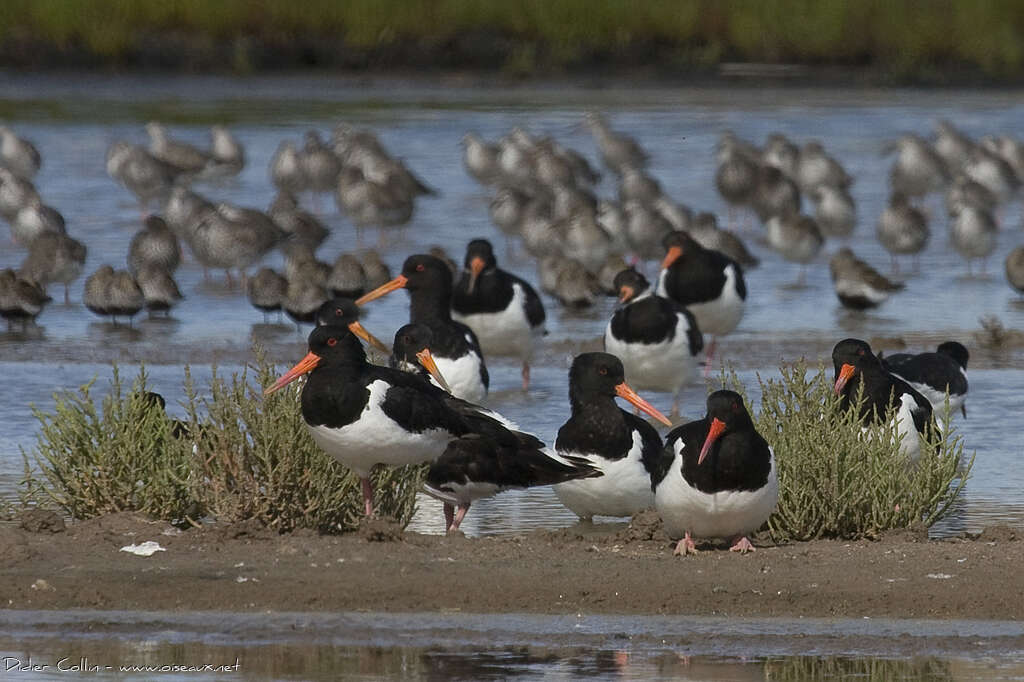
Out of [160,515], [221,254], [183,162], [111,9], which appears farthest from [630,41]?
[160,515]

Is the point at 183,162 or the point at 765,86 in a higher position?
the point at 765,86

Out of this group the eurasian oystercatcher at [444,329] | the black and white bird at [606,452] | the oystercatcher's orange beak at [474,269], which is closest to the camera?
the black and white bird at [606,452]

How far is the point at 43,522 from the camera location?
9.12m

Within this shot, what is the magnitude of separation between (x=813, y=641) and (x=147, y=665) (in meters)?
2.51

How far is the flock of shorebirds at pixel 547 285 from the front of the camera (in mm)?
9023

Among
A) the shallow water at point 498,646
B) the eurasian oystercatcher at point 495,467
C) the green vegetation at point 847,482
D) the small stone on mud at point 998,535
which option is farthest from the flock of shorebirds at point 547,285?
the shallow water at point 498,646

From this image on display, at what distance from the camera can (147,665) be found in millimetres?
7324

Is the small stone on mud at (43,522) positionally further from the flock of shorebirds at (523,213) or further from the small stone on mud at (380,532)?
the flock of shorebirds at (523,213)

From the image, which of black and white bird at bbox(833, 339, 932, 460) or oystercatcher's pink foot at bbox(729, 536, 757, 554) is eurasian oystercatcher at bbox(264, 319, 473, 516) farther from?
black and white bird at bbox(833, 339, 932, 460)

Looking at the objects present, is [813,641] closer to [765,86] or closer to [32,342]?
[32,342]

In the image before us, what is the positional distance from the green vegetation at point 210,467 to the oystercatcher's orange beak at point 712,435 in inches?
68.8

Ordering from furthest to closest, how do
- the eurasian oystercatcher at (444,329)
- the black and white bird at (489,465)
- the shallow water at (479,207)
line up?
1. the shallow water at (479,207)
2. the eurasian oystercatcher at (444,329)
3. the black and white bird at (489,465)

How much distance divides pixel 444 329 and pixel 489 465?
2.98m

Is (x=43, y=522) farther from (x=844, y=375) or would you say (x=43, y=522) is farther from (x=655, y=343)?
(x=655, y=343)
